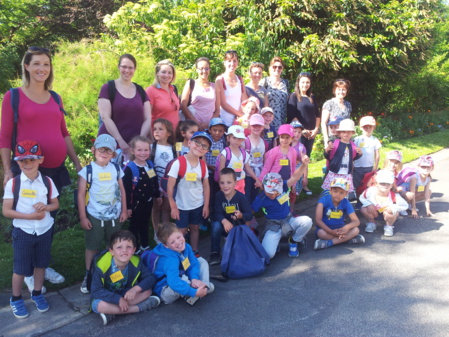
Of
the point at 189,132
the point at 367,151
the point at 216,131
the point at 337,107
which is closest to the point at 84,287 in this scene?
the point at 189,132

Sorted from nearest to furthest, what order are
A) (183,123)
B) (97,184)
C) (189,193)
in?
(97,184) < (189,193) < (183,123)

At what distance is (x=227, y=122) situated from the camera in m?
5.73

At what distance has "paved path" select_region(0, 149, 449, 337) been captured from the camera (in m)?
3.16

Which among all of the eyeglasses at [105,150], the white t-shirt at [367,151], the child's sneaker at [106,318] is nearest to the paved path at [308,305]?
the child's sneaker at [106,318]

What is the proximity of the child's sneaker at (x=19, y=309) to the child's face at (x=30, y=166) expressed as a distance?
113 centimetres

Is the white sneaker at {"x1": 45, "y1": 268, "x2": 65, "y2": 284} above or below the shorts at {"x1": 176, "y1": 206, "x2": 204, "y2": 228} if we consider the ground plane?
below

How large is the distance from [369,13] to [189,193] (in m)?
9.41

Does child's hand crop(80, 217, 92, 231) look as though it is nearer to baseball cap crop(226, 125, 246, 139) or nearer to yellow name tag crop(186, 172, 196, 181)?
yellow name tag crop(186, 172, 196, 181)

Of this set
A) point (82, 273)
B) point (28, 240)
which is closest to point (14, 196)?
point (28, 240)

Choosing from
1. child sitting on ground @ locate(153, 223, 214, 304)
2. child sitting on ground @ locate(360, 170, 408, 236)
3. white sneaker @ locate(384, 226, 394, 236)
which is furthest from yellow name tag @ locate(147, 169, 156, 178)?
white sneaker @ locate(384, 226, 394, 236)

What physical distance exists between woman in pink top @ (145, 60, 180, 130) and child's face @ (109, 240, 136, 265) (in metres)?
2.04

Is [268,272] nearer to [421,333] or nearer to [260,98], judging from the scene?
[421,333]

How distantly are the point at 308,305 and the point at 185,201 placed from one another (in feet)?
5.84

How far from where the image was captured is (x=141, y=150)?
4.18 meters
